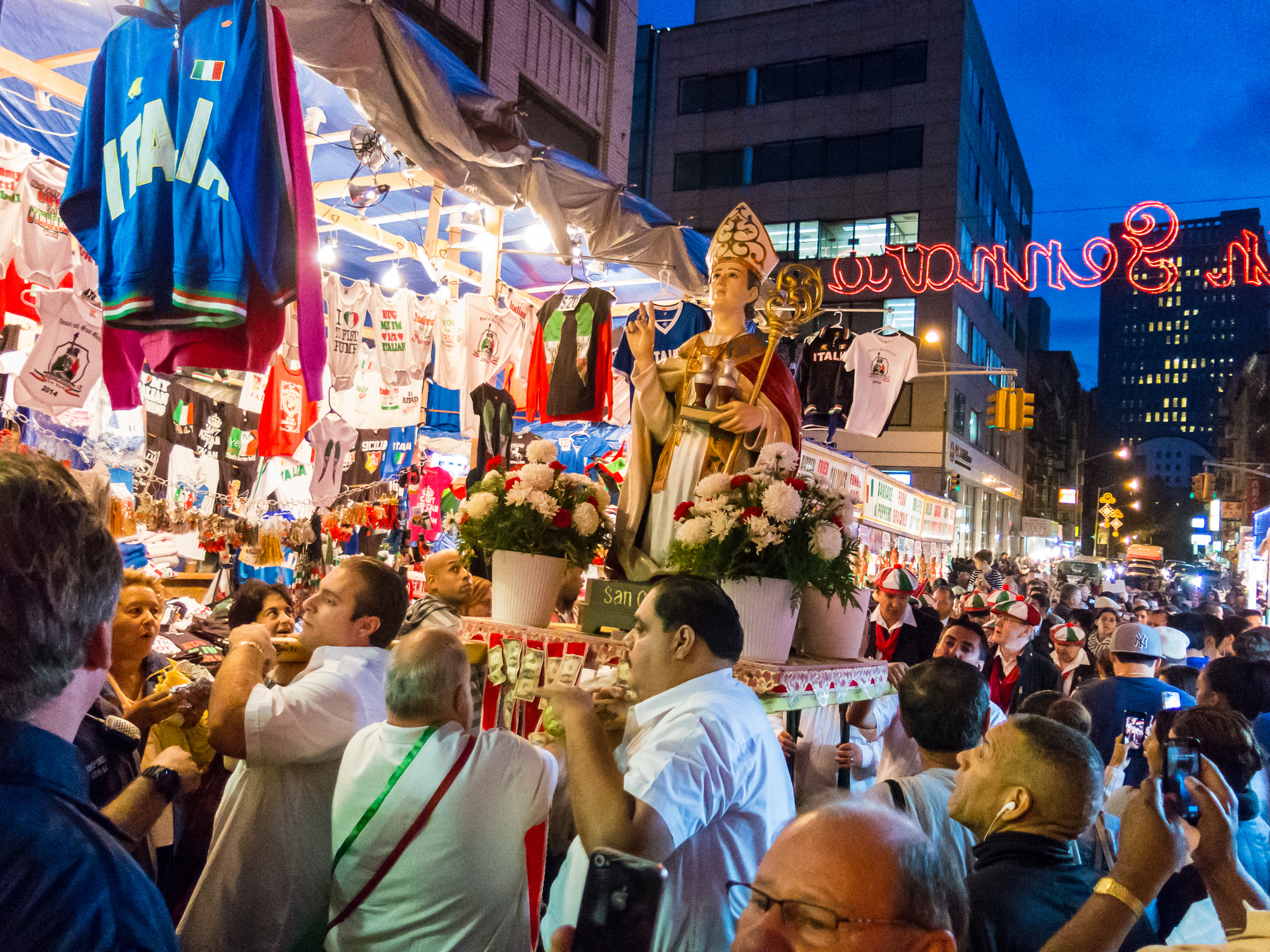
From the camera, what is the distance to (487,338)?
9.55 m

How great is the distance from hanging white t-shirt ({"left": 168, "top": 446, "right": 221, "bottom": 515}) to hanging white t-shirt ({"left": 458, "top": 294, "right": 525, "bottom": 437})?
8.90 feet

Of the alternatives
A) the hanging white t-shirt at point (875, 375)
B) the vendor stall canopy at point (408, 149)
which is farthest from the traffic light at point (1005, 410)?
the vendor stall canopy at point (408, 149)

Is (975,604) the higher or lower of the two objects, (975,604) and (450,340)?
the lower

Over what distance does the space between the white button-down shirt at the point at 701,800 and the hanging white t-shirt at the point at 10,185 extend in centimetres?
576

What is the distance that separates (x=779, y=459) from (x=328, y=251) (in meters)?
6.06

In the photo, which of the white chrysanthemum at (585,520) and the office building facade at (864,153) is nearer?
the white chrysanthemum at (585,520)

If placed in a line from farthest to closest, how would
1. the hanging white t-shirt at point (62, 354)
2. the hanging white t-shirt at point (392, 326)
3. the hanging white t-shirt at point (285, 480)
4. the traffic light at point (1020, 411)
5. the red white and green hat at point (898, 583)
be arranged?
the traffic light at point (1020, 411), the hanging white t-shirt at point (285, 480), the hanging white t-shirt at point (392, 326), the red white and green hat at point (898, 583), the hanging white t-shirt at point (62, 354)

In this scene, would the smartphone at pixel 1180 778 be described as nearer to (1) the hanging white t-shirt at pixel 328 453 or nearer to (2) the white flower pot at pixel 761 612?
(2) the white flower pot at pixel 761 612

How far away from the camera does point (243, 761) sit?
3.35m

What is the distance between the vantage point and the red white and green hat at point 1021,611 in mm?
7902

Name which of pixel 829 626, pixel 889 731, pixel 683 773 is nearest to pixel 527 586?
pixel 829 626

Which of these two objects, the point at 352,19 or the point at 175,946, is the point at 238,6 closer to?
the point at 352,19

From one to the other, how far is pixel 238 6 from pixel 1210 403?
176 m

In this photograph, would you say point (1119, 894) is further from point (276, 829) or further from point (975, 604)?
point (975, 604)
